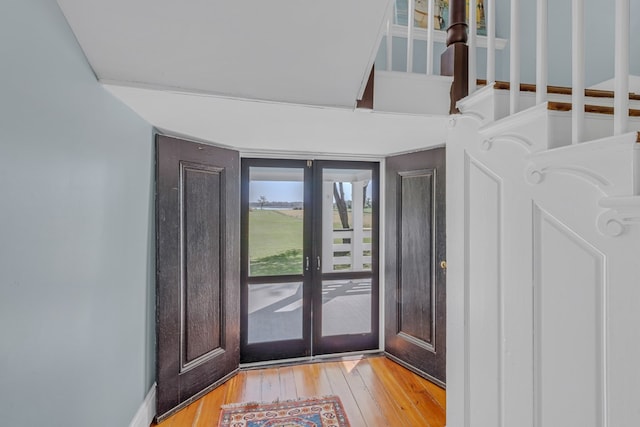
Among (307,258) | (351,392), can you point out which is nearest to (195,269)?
(307,258)

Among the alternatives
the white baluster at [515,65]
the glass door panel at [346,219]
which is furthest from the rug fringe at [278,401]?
the white baluster at [515,65]

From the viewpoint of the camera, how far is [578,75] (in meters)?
1.01

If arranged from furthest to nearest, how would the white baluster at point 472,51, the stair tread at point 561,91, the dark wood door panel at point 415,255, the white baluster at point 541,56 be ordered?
the dark wood door panel at point 415,255
the white baluster at point 472,51
the stair tread at point 561,91
the white baluster at point 541,56

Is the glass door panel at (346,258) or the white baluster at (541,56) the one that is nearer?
the white baluster at (541,56)

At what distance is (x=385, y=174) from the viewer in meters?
2.92

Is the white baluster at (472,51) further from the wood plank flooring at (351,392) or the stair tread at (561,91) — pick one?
the wood plank flooring at (351,392)

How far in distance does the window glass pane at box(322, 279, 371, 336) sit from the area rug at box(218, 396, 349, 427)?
0.75 meters

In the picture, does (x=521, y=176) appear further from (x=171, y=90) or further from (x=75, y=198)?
(x=75, y=198)

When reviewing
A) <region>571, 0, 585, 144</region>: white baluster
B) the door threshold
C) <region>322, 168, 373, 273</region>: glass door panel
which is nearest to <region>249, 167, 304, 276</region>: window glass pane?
<region>322, 168, 373, 273</region>: glass door panel

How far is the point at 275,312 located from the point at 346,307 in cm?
68

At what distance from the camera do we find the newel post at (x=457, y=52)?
5.11 ft

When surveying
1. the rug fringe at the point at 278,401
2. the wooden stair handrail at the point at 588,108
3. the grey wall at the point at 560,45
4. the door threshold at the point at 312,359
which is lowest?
the rug fringe at the point at 278,401

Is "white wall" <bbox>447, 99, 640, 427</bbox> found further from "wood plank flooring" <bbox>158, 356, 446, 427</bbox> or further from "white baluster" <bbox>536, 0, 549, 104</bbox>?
"wood plank flooring" <bbox>158, 356, 446, 427</bbox>

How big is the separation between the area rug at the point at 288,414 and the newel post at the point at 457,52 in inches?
79.8
